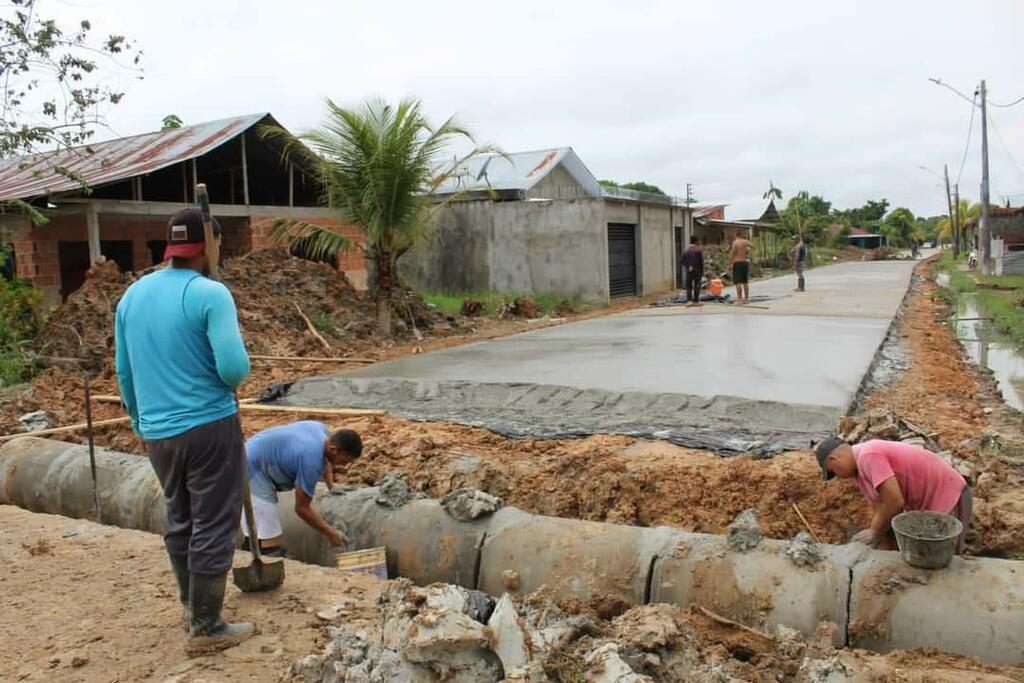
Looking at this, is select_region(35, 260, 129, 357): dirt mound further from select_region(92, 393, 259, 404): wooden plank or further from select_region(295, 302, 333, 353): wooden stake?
select_region(295, 302, 333, 353): wooden stake

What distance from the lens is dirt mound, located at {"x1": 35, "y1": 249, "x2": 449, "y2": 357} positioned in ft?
35.4

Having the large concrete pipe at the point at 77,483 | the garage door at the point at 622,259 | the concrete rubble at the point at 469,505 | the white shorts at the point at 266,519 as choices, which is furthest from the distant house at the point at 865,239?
the white shorts at the point at 266,519

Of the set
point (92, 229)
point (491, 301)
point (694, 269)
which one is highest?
point (92, 229)

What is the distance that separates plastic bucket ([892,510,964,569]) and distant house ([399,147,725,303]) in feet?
49.3

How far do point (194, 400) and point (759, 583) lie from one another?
253 centimetres

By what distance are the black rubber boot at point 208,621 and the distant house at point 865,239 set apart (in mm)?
67082

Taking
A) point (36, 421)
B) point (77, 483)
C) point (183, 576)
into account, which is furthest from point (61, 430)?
point (183, 576)

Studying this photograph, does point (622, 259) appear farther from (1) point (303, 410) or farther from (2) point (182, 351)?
(2) point (182, 351)

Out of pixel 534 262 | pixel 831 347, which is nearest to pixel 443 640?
pixel 831 347

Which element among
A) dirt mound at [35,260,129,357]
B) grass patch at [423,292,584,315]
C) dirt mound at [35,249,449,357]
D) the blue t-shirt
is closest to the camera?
the blue t-shirt

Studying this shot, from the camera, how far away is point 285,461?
4402 mm

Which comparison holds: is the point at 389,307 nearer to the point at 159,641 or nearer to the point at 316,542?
the point at 316,542

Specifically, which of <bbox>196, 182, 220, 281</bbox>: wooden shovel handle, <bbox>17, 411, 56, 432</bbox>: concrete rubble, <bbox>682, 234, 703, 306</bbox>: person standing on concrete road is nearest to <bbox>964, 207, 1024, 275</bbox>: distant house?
<bbox>682, 234, 703, 306</bbox>: person standing on concrete road

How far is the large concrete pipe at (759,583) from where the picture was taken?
3.53 metres
